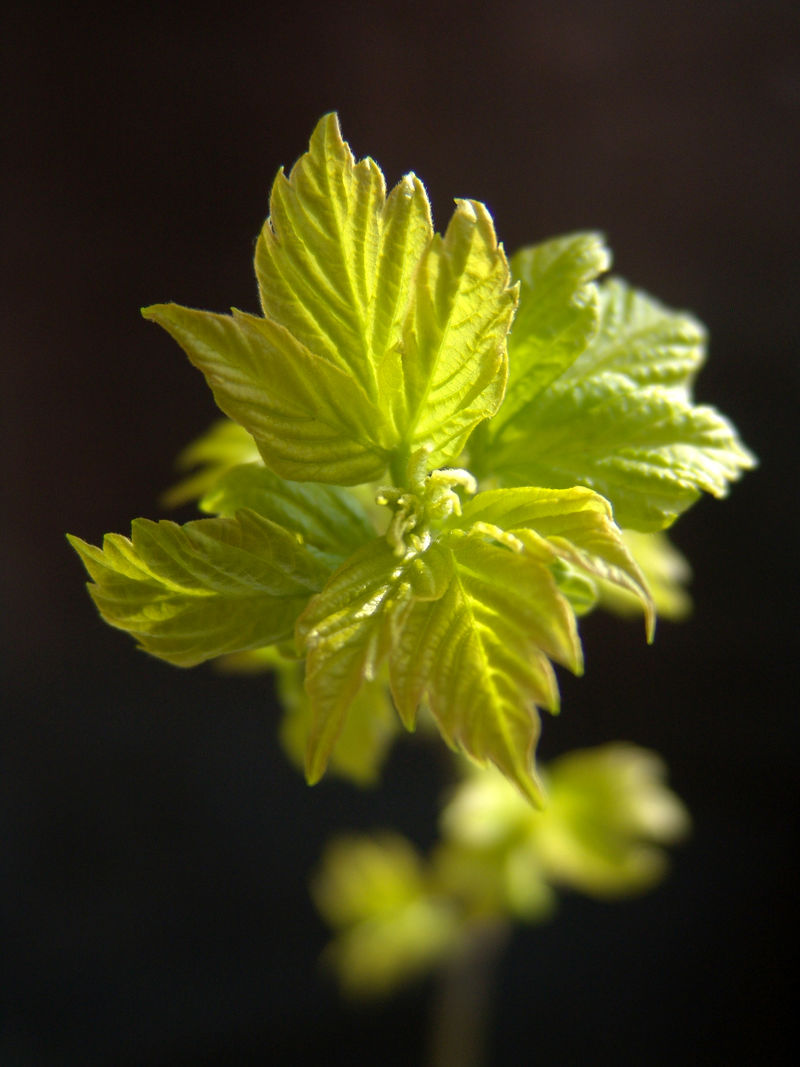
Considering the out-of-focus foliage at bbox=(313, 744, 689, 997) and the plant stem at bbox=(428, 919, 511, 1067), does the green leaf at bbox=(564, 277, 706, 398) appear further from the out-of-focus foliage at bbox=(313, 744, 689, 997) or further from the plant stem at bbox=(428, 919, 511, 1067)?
the plant stem at bbox=(428, 919, 511, 1067)

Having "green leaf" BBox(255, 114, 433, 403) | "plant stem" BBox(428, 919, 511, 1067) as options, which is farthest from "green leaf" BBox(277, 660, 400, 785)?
"plant stem" BBox(428, 919, 511, 1067)

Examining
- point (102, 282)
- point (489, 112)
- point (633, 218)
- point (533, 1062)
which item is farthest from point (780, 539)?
point (102, 282)

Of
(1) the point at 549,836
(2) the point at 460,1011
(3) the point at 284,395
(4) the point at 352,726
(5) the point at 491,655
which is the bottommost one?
(2) the point at 460,1011

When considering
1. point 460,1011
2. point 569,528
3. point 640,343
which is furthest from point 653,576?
point 460,1011

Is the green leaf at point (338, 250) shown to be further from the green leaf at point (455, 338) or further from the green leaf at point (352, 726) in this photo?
the green leaf at point (352, 726)

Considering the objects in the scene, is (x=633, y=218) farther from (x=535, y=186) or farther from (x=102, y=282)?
(x=102, y=282)

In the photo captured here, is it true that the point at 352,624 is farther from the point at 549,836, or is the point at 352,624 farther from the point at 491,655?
the point at 549,836
